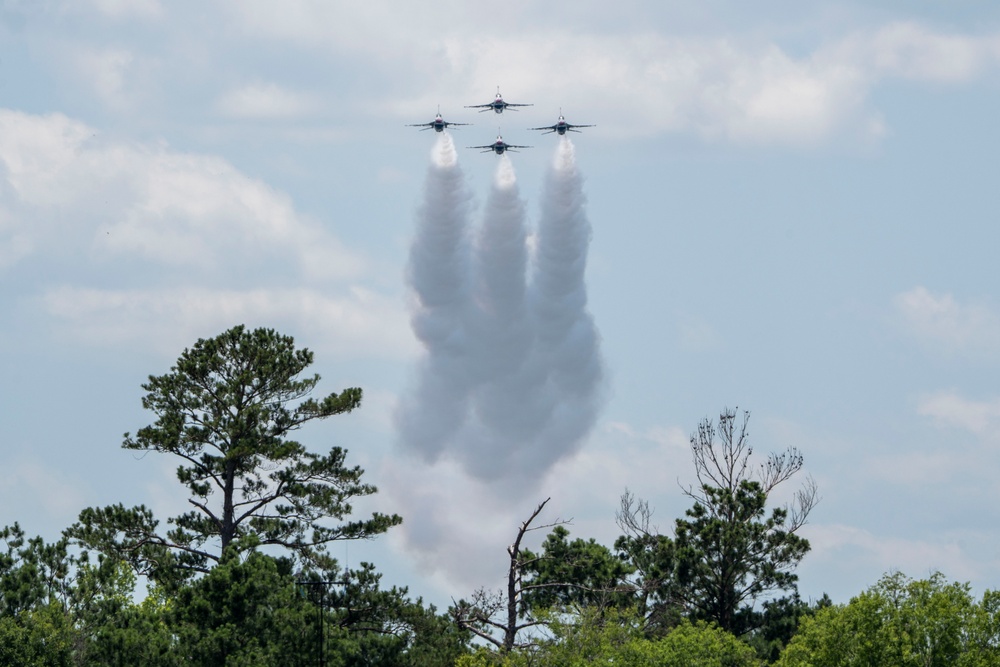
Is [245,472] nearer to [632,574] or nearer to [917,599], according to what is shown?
[632,574]

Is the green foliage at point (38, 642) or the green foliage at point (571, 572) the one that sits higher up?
the green foliage at point (571, 572)

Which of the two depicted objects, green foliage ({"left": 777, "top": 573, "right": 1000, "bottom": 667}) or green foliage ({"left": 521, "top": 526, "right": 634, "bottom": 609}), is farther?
green foliage ({"left": 521, "top": 526, "right": 634, "bottom": 609})

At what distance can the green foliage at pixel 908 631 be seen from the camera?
260 feet

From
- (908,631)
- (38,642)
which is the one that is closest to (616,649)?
(908,631)

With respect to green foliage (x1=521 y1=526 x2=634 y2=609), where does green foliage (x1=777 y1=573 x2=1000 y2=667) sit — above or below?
below

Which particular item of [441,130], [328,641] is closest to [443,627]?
[328,641]

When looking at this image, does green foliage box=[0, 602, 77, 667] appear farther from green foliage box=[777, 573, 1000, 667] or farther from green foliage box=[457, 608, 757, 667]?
green foliage box=[777, 573, 1000, 667]

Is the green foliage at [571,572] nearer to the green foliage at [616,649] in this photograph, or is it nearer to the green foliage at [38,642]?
the green foliage at [616,649]

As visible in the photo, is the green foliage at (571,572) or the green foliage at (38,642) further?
the green foliage at (571,572)

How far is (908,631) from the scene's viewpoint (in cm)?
8025

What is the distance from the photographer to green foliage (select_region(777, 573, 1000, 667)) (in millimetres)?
79188

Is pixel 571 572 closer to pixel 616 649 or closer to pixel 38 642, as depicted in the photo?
pixel 616 649

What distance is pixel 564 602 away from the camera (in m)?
102

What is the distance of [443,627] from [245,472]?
12.4 metres
